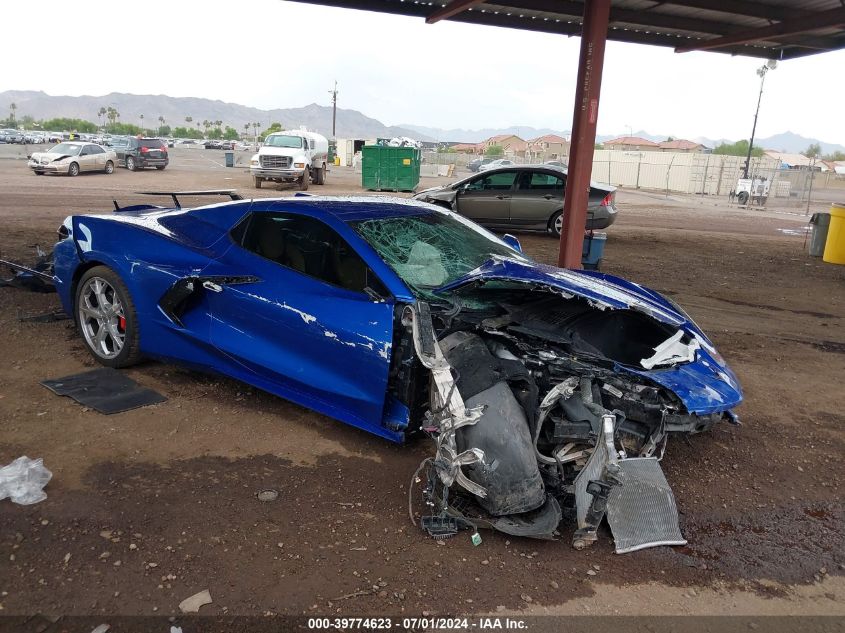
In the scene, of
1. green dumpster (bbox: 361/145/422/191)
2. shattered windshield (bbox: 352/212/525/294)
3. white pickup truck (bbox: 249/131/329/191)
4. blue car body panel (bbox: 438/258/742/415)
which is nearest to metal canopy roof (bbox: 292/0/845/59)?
shattered windshield (bbox: 352/212/525/294)

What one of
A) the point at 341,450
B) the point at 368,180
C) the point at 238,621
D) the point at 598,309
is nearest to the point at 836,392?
the point at 598,309

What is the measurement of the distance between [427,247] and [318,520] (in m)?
1.91

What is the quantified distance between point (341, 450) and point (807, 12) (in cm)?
1231

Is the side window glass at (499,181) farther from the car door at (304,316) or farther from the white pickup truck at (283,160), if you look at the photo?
the white pickup truck at (283,160)

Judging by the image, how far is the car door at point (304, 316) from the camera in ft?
11.7

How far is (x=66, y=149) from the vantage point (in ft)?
80.9

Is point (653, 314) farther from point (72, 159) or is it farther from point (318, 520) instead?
point (72, 159)

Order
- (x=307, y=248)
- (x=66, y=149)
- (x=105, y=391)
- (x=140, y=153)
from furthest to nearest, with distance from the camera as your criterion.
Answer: (x=140, y=153) → (x=66, y=149) → (x=105, y=391) → (x=307, y=248)

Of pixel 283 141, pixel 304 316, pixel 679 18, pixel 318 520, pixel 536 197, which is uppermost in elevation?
pixel 679 18

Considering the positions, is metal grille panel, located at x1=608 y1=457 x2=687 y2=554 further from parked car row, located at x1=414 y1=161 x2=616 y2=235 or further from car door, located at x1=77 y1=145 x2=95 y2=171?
car door, located at x1=77 y1=145 x2=95 y2=171

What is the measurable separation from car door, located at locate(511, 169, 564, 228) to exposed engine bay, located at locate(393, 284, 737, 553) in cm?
1011

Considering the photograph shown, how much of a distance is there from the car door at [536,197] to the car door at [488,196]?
0.18 metres

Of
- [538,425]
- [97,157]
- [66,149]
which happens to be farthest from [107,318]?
[97,157]

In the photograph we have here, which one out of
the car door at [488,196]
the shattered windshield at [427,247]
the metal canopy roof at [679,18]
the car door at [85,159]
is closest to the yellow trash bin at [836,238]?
the metal canopy roof at [679,18]
